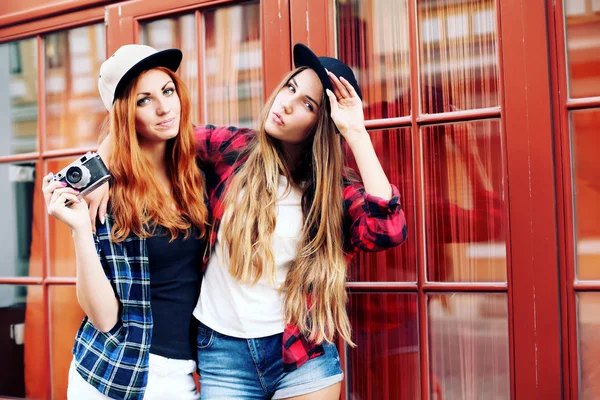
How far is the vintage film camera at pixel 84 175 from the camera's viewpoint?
1.57m

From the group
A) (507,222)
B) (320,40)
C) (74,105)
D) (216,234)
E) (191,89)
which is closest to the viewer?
(216,234)

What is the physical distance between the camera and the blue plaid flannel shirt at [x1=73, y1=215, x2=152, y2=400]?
1.66 meters

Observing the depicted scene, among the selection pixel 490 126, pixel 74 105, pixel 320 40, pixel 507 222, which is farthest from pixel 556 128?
pixel 74 105

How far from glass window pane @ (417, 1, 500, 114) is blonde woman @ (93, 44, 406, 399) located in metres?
0.42

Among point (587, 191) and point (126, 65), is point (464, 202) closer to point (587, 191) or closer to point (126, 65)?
point (587, 191)

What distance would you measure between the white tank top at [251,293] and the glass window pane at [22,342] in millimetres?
1390

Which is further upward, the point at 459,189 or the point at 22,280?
the point at 459,189

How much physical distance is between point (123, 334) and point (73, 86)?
1510 mm

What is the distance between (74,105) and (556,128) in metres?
2.08

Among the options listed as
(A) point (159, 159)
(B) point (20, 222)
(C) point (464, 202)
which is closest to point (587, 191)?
(C) point (464, 202)

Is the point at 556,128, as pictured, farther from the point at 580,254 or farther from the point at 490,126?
the point at 580,254

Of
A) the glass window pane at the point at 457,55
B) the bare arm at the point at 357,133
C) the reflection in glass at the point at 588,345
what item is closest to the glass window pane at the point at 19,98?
the bare arm at the point at 357,133

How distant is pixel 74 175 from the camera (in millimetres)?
1570

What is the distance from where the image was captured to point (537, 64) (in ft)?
6.14
